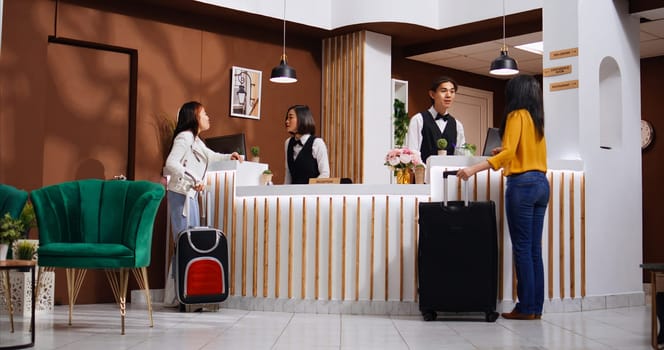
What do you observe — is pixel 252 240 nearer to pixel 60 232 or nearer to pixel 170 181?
pixel 170 181

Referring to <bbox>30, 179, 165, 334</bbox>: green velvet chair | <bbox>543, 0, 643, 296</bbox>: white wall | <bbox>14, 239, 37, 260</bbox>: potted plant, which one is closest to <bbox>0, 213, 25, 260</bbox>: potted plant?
<bbox>30, 179, 165, 334</bbox>: green velvet chair

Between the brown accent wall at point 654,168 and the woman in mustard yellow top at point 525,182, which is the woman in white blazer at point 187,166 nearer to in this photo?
the woman in mustard yellow top at point 525,182

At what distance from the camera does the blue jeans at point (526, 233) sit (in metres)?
6.01

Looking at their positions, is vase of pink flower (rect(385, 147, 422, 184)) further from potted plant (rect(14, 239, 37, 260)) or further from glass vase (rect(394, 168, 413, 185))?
potted plant (rect(14, 239, 37, 260))

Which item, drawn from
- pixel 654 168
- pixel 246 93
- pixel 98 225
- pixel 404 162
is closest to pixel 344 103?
pixel 246 93

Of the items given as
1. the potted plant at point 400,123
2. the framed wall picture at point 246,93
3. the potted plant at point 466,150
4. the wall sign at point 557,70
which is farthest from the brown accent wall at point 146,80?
the wall sign at point 557,70

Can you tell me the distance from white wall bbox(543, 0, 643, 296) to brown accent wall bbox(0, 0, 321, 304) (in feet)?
11.6

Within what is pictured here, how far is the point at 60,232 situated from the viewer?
543 cm

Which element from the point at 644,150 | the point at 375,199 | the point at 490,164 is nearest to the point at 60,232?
the point at 375,199

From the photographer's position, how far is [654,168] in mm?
10102

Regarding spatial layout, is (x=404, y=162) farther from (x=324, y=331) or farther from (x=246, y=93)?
(x=246, y=93)

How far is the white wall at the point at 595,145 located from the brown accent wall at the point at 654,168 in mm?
2901

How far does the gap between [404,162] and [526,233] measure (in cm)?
113

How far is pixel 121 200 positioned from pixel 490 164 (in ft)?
8.82
